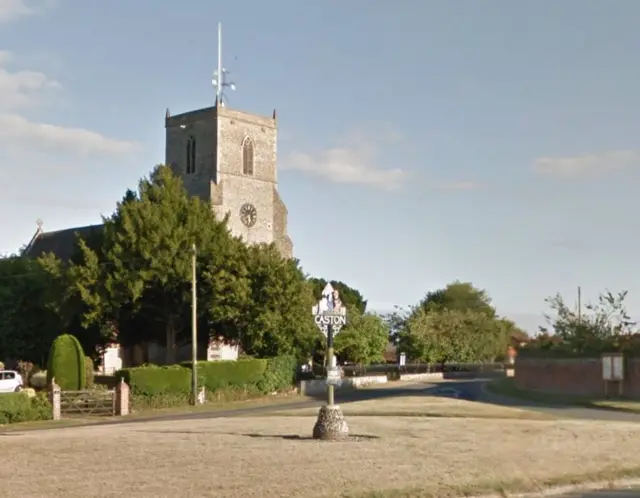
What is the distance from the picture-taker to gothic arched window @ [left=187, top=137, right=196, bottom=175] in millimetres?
97562

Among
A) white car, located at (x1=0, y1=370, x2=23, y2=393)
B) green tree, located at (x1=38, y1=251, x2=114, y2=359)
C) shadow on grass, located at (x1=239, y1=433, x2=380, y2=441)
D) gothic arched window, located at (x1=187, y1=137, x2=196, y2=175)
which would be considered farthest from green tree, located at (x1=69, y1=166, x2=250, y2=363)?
shadow on grass, located at (x1=239, y1=433, x2=380, y2=441)

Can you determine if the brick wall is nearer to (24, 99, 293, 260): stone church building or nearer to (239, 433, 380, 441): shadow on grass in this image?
(239, 433, 380, 441): shadow on grass

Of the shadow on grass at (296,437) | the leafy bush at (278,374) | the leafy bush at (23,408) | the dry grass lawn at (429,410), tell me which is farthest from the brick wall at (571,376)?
the leafy bush at (23,408)

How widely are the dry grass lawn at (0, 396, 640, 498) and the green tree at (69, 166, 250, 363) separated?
30.8 meters

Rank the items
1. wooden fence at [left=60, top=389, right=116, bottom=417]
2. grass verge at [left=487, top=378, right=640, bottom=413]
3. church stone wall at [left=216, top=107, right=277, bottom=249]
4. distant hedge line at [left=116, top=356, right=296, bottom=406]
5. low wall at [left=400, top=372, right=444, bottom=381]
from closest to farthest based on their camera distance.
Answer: grass verge at [left=487, top=378, right=640, bottom=413] → wooden fence at [left=60, top=389, right=116, bottom=417] → distant hedge line at [left=116, top=356, right=296, bottom=406] → low wall at [left=400, top=372, right=444, bottom=381] → church stone wall at [left=216, top=107, right=277, bottom=249]

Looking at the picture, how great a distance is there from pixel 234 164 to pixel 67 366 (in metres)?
48.5

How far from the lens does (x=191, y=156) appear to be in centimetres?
9812

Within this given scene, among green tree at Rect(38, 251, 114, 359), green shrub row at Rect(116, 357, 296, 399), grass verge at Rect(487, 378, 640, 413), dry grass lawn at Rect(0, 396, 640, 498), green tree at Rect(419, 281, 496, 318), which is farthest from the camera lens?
green tree at Rect(419, 281, 496, 318)

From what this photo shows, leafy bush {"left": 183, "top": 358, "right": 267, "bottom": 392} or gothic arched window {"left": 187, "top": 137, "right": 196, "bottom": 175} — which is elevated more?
gothic arched window {"left": 187, "top": 137, "right": 196, "bottom": 175}

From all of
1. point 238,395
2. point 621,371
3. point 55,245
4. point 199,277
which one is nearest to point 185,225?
point 199,277

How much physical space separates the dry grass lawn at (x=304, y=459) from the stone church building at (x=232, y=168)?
6653cm

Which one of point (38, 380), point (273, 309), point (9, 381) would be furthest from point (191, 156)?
point (9, 381)

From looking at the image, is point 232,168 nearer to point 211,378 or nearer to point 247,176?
point 247,176

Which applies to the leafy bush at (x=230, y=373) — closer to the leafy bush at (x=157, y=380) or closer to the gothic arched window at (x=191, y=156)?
the leafy bush at (x=157, y=380)
